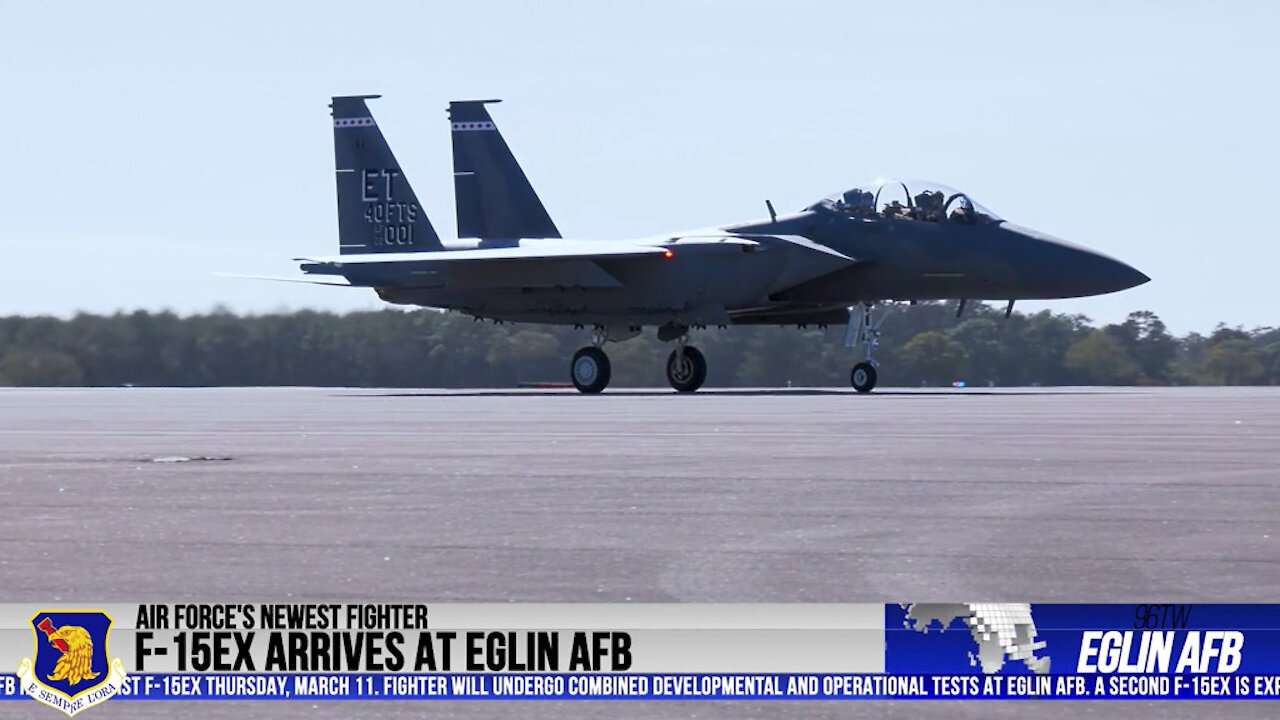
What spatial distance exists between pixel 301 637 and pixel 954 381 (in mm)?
36644

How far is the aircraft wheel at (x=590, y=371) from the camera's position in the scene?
32000 millimetres

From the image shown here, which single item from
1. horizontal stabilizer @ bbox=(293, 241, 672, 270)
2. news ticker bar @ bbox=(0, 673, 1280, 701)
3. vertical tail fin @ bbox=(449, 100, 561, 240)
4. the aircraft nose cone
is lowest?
news ticker bar @ bbox=(0, 673, 1280, 701)

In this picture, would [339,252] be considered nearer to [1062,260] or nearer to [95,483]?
[1062,260]

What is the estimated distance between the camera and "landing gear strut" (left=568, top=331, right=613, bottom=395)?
32000 mm

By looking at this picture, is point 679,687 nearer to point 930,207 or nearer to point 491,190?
point 930,207

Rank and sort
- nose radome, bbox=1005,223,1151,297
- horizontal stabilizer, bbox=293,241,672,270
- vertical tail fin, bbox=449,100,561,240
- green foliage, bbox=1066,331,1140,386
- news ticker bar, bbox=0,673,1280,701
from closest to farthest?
news ticker bar, bbox=0,673,1280,701 → nose radome, bbox=1005,223,1151,297 → horizontal stabilizer, bbox=293,241,672,270 → vertical tail fin, bbox=449,100,561,240 → green foliage, bbox=1066,331,1140,386

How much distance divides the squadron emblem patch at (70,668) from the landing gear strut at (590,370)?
26.9 meters

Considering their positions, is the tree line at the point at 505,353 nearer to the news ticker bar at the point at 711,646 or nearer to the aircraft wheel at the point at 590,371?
the aircraft wheel at the point at 590,371

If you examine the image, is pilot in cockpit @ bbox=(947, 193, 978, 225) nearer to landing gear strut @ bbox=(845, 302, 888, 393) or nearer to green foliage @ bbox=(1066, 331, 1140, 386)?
landing gear strut @ bbox=(845, 302, 888, 393)

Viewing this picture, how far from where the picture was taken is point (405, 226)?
37.7m

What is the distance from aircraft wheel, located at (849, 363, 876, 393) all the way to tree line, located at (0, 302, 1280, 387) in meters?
10.0

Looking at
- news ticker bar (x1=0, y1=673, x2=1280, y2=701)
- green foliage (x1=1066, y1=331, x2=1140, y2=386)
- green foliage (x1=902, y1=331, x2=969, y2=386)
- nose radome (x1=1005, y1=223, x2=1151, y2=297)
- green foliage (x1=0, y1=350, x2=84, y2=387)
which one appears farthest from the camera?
green foliage (x1=0, y1=350, x2=84, y2=387)

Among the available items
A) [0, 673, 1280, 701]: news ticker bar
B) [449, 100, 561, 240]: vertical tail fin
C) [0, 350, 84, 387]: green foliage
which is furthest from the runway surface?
[0, 350, 84, 387]: green foliage

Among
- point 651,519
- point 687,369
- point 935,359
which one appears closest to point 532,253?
point 687,369
